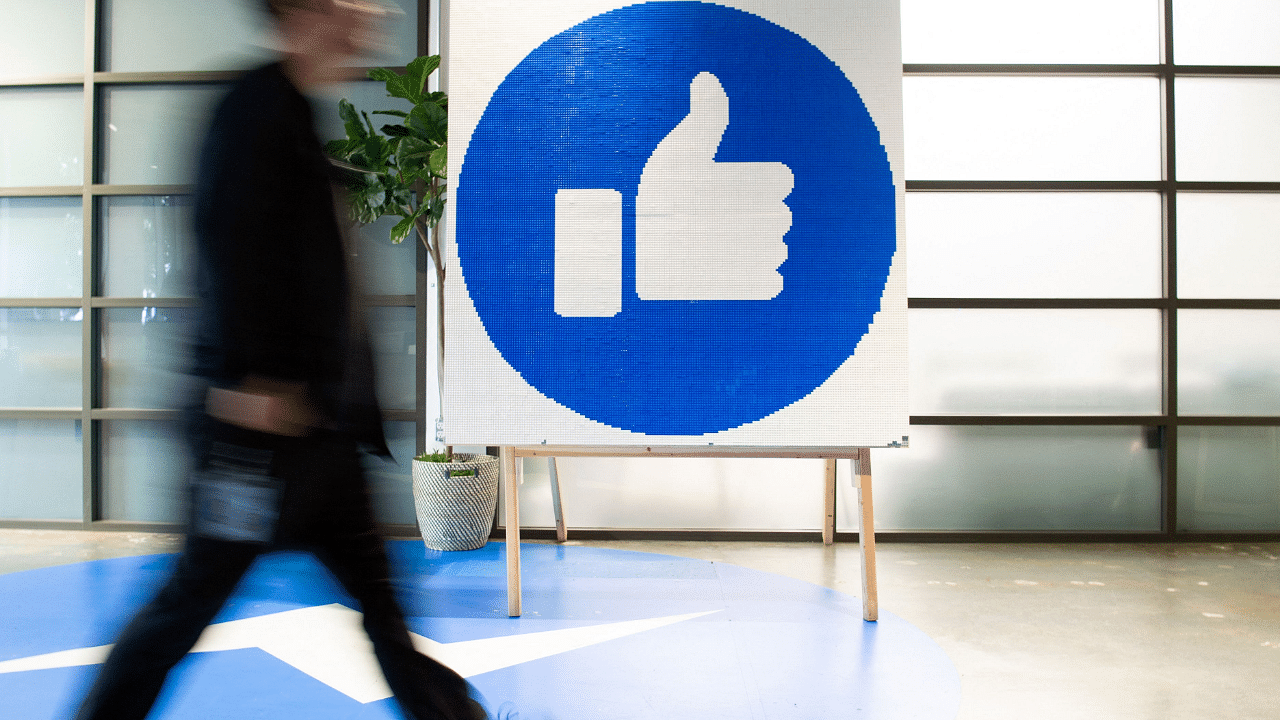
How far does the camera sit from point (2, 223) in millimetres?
3242

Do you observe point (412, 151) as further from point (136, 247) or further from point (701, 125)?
point (136, 247)

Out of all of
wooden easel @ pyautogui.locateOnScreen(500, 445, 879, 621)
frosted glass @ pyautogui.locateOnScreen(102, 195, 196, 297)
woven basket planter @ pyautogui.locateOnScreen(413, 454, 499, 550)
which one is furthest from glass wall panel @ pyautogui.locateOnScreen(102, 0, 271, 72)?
wooden easel @ pyautogui.locateOnScreen(500, 445, 879, 621)

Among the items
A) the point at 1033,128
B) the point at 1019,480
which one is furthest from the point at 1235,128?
the point at 1019,480

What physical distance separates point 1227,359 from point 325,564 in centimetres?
361

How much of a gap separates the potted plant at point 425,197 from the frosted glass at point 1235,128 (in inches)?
122

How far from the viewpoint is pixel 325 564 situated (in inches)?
39.3

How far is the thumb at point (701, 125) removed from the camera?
6.72 ft

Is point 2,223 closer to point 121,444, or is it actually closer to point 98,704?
point 121,444

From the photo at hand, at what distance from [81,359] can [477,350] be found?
2.34m

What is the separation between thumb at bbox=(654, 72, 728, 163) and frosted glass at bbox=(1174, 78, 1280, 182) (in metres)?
2.33

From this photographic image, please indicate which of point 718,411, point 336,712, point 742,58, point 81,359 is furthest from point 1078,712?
point 81,359

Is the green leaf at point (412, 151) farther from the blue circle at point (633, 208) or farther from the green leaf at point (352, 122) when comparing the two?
the blue circle at point (633, 208)

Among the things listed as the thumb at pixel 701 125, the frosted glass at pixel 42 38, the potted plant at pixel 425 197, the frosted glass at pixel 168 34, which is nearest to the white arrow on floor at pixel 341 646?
the potted plant at pixel 425 197

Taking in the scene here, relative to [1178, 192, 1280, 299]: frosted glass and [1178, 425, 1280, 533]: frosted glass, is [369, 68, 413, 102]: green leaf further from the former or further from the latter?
[1178, 425, 1280, 533]: frosted glass
